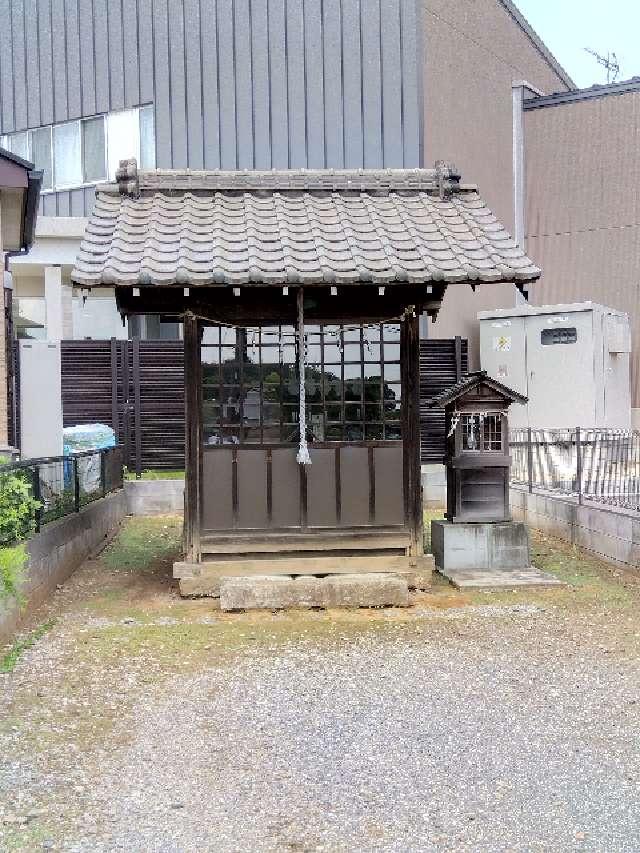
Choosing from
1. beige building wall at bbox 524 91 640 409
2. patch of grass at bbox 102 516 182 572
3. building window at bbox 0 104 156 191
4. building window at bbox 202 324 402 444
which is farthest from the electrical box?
beige building wall at bbox 524 91 640 409

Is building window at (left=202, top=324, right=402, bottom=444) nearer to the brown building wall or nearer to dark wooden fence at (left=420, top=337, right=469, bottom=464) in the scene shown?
the brown building wall

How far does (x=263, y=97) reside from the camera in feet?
59.4

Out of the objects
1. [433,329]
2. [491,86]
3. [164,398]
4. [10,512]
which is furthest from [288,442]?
[491,86]

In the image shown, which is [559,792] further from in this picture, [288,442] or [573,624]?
[288,442]

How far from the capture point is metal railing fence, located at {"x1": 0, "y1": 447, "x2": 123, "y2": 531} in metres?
8.52

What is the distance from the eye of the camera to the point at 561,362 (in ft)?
55.0

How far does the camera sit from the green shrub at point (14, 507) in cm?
715

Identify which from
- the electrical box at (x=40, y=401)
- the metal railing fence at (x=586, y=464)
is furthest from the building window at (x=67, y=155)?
the metal railing fence at (x=586, y=464)

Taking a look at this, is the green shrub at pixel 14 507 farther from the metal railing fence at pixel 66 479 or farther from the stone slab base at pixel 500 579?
the stone slab base at pixel 500 579

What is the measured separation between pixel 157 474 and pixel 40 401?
414cm

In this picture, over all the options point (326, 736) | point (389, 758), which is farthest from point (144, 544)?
point (389, 758)

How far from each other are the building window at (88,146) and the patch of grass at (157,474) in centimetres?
726

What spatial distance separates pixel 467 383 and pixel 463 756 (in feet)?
19.4

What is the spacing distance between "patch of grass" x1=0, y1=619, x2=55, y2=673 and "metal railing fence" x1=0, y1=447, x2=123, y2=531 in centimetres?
128
